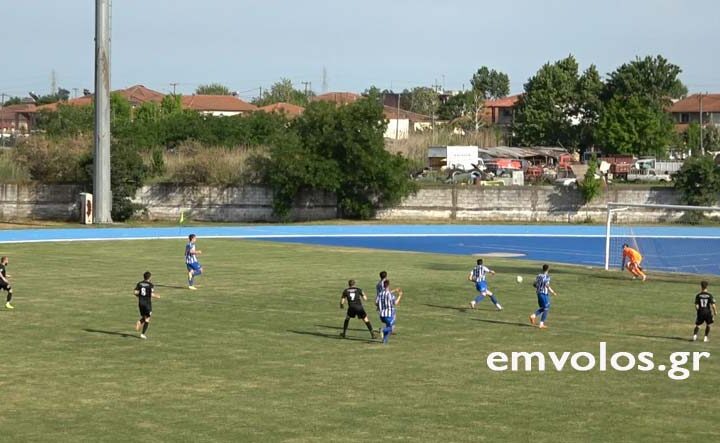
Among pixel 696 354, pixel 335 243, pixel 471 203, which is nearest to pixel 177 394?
pixel 696 354

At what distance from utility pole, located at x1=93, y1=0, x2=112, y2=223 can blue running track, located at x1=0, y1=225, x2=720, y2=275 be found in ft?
9.30

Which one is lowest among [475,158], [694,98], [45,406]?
[45,406]

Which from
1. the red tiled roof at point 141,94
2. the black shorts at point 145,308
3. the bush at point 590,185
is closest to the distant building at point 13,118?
the red tiled roof at point 141,94

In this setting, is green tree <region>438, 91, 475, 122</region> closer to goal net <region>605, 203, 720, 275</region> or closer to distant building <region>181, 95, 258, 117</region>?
distant building <region>181, 95, 258, 117</region>

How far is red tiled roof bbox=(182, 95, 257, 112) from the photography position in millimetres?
152500

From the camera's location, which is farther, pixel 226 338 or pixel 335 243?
pixel 335 243

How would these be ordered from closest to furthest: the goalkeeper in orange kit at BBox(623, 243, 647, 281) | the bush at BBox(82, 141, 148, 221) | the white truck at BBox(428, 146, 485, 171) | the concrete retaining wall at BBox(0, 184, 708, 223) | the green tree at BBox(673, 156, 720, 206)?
the goalkeeper in orange kit at BBox(623, 243, 647, 281) < the bush at BBox(82, 141, 148, 221) < the green tree at BBox(673, 156, 720, 206) < the concrete retaining wall at BBox(0, 184, 708, 223) < the white truck at BBox(428, 146, 485, 171)

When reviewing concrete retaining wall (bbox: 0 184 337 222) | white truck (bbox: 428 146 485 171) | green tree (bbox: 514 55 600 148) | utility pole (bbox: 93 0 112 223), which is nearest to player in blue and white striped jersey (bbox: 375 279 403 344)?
utility pole (bbox: 93 0 112 223)

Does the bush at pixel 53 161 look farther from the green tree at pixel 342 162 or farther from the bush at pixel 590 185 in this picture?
the bush at pixel 590 185

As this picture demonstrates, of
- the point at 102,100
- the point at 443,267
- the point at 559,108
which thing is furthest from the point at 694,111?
the point at 443,267

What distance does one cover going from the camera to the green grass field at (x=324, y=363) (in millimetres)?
17312

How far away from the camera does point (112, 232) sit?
55.6 m

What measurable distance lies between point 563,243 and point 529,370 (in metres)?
31.2

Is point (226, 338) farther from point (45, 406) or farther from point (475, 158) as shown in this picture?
point (475, 158)
